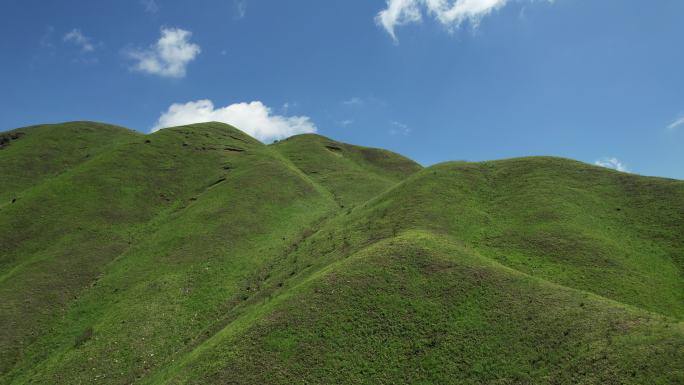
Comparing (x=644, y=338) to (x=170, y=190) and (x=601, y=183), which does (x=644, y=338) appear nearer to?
(x=601, y=183)

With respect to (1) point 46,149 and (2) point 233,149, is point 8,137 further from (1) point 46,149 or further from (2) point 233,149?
(2) point 233,149

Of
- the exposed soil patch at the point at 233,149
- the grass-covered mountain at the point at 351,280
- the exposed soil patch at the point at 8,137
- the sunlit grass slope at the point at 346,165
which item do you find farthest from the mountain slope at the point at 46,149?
the sunlit grass slope at the point at 346,165

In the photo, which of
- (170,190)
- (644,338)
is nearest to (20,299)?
(170,190)

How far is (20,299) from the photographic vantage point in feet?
154

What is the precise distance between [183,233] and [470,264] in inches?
1780

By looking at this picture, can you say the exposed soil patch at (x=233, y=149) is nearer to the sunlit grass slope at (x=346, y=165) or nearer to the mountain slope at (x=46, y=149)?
the sunlit grass slope at (x=346, y=165)

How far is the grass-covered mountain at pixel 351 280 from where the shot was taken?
27859 millimetres

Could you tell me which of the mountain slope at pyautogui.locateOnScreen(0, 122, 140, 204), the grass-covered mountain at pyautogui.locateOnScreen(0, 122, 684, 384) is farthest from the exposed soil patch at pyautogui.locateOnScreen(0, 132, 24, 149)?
the grass-covered mountain at pyautogui.locateOnScreen(0, 122, 684, 384)

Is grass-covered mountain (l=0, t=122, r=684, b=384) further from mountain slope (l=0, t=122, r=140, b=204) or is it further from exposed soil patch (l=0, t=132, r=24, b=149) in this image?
exposed soil patch (l=0, t=132, r=24, b=149)

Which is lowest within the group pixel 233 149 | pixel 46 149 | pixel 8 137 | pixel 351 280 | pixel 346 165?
pixel 351 280

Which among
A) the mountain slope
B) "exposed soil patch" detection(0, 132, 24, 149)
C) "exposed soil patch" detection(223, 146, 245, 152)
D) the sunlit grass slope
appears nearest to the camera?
the mountain slope

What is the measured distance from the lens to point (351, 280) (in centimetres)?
3669

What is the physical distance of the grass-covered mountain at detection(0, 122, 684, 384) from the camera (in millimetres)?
27859

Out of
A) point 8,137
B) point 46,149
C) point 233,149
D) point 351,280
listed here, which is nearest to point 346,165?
point 233,149
